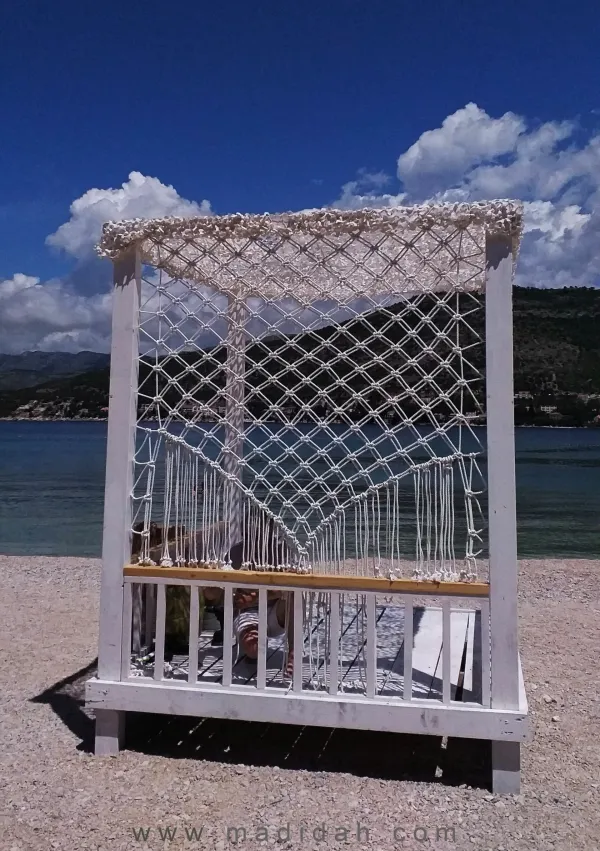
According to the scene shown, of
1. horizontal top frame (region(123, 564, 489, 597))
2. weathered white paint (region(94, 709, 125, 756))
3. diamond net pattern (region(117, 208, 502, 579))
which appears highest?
diamond net pattern (region(117, 208, 502, 579))

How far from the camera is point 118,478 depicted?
332 centimetres

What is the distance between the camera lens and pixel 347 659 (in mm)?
3713

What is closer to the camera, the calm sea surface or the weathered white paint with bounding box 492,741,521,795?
the weathered white paint with bounding box 492,741,521,795

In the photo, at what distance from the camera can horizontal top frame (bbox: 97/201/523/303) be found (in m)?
Answer: 3.10

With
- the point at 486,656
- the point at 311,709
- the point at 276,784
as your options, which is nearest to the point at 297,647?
the point at 311,709

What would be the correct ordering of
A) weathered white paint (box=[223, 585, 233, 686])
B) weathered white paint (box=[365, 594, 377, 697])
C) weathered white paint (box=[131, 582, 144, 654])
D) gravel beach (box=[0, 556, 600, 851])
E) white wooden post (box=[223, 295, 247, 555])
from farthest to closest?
white wooden post (box=[223, 295, 247, 555]), weathered white paint (box=[131, 582, 144, 654]), weathered white paint (box=[223, 585, 233, 686]), weathered white paint (box=[365, 594, 377, 697]), gravel beach (box=[0, 556, 600, 851])

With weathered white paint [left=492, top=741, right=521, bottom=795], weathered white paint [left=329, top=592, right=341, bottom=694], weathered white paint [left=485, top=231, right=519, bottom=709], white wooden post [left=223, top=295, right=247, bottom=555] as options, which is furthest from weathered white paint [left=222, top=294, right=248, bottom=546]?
weathered white paint [left=492, top=741, right=521, bottom=795]

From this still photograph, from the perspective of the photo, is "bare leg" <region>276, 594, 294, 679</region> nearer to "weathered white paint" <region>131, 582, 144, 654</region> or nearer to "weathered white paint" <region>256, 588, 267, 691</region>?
"weathered white paint" <region>256, 588, 267, 691</region>

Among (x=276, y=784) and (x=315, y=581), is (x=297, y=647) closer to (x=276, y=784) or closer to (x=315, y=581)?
(x=315, y=581)

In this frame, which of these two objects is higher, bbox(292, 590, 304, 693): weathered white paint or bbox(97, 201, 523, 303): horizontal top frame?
bbox(97, 201, 523, 303): horizontal top frame

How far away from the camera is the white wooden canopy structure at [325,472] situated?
3016 millimetres

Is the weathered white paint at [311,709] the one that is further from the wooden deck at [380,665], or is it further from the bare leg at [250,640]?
the bare leg at [250,640]

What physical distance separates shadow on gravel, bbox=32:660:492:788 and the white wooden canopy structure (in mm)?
270

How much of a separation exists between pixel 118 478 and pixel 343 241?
4.87ft
